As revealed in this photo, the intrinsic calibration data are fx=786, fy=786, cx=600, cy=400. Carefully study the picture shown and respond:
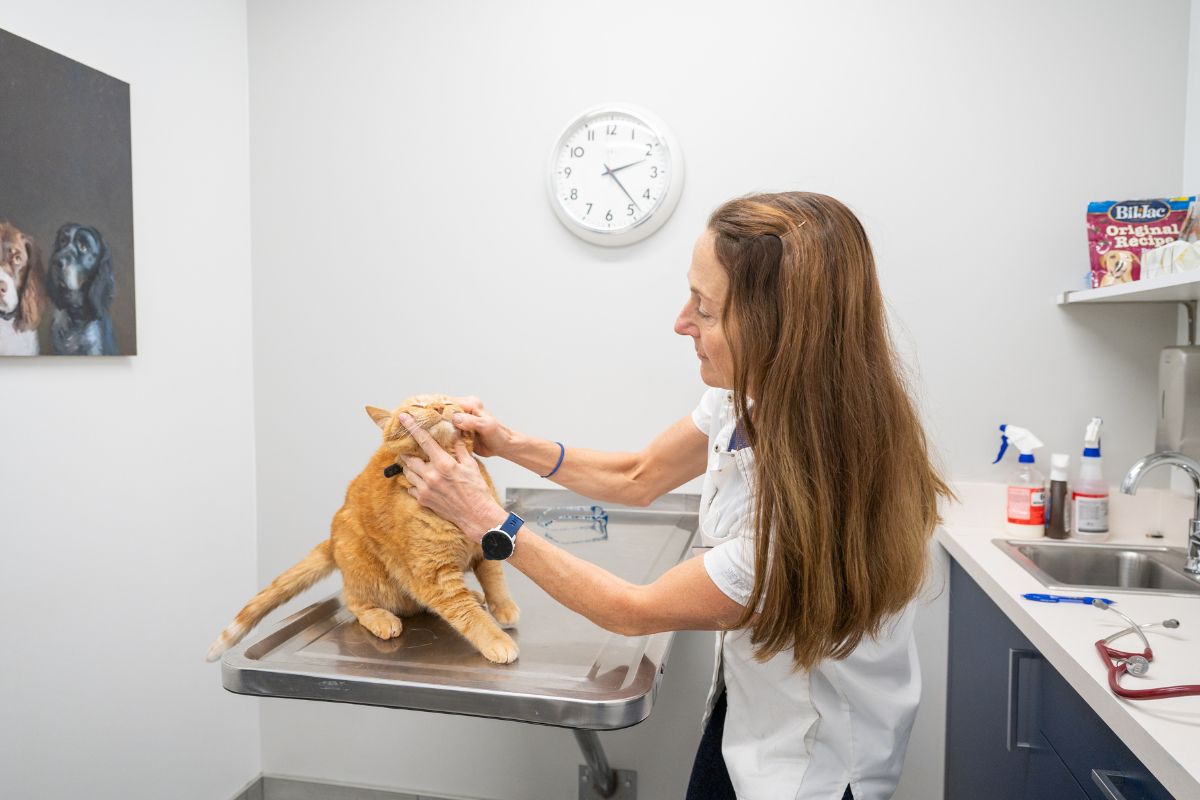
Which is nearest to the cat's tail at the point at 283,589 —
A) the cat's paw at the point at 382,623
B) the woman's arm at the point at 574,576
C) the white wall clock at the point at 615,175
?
the cat's paw at the point at 382,623

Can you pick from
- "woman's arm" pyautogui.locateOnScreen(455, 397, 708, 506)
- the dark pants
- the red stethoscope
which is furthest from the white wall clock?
the red stethoscope

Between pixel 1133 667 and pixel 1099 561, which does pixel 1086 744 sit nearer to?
pixel 1133 667

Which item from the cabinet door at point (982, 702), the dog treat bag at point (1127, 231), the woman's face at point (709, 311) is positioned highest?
the dog treat bag at point (1127, 231)

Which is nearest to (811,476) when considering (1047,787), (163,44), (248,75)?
(1047,787)

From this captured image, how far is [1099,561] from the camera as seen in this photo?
1.67 m

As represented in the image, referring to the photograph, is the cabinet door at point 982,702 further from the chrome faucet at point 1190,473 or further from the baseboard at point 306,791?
the baseboard at point 306,791

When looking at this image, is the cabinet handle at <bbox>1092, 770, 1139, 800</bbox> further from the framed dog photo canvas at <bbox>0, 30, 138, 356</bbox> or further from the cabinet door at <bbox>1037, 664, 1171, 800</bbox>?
the framed dog photo canvas at <bbox>0, 30, 138, 356</bbox>

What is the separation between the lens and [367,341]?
2133mm

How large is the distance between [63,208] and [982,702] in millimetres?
2082

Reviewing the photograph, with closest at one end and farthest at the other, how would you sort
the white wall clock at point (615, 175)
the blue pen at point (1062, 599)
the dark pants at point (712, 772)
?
1. the dark pants at point (712, 772)
2. the blue pen at point (1062, 599)
3. the white wall clock at point (615, 175)

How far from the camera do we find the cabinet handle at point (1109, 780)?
2.97ft

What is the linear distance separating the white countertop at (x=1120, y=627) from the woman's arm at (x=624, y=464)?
60cm

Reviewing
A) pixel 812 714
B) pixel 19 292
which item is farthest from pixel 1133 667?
pixel 19 292

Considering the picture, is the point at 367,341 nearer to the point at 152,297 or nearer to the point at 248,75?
the point at 152,297
